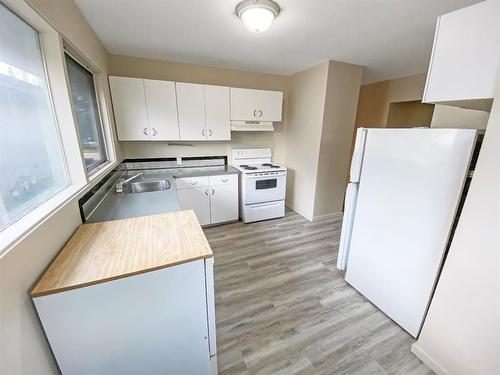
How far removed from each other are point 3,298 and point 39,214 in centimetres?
41

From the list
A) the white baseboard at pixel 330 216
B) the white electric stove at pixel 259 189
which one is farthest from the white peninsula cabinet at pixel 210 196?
the white baseboard at pixel 330 216

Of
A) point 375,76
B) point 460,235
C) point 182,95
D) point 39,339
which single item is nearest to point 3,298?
point 39,339

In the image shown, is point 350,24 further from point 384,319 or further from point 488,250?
point 384,319

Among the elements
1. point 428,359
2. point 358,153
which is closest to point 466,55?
point 358,153

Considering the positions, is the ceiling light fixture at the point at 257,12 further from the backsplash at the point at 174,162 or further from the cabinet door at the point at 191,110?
the backsplash at the point at 174,162

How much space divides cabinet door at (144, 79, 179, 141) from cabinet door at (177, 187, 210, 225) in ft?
2.58

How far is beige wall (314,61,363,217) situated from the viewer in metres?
2.88

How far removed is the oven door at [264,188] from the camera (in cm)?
313

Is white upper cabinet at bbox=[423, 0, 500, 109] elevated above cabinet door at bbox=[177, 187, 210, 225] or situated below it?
above

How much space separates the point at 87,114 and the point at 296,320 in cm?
268

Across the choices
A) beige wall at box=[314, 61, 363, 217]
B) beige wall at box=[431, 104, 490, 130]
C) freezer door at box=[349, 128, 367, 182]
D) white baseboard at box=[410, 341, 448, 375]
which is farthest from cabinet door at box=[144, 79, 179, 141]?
white baseboard at box=[410, 341, 448, 375]

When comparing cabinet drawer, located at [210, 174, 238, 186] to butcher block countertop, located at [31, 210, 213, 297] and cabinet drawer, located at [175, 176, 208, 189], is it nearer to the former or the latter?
cabinet drawer, located at [175, 176, 208, 189]

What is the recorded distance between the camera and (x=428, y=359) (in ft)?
4.45

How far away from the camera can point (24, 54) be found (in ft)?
3.55
